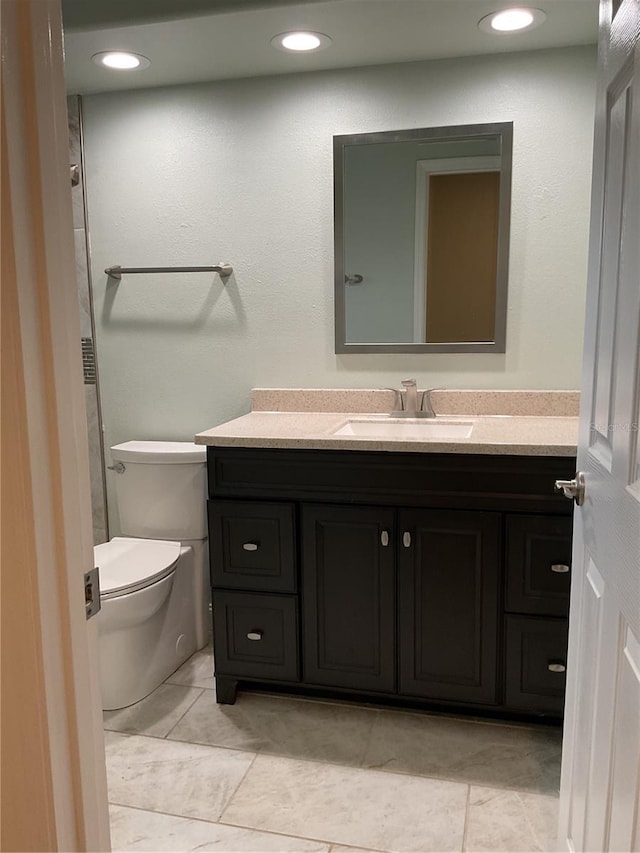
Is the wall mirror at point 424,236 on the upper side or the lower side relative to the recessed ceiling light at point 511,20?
lower

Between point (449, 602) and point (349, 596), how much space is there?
0.30m

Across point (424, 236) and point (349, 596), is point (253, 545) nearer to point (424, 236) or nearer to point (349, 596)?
point (349, 596)

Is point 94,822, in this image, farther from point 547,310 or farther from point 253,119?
point 253,119

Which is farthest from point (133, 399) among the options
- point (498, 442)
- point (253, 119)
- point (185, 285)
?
point (498, 442)

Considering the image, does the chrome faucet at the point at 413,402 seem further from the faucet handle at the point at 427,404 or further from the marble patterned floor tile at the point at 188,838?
the marble patterned floor tile at the point at 188,838

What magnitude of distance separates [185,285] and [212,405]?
1.55ft

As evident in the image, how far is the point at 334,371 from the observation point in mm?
2564

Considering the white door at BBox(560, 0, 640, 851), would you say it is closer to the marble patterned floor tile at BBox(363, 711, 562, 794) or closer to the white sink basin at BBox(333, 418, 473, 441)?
the marble patterned floor tile at BBox(363, 711, 562, 794)

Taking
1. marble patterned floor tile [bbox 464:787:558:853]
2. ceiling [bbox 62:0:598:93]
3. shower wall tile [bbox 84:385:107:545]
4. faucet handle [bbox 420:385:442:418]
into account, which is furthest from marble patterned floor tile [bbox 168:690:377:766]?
ceiling [bbox 62:0:598:93]

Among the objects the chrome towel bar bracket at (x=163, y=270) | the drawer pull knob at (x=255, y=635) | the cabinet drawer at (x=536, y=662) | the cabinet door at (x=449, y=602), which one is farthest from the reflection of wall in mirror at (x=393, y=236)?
the drawer pull knob at (x=255, y=635)

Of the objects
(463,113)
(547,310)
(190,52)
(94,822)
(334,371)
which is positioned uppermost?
(190,52)

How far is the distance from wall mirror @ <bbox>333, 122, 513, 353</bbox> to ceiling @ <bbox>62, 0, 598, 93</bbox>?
0.83 feet

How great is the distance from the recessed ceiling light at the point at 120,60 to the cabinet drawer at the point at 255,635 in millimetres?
1769

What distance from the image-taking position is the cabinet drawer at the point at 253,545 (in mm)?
2145
